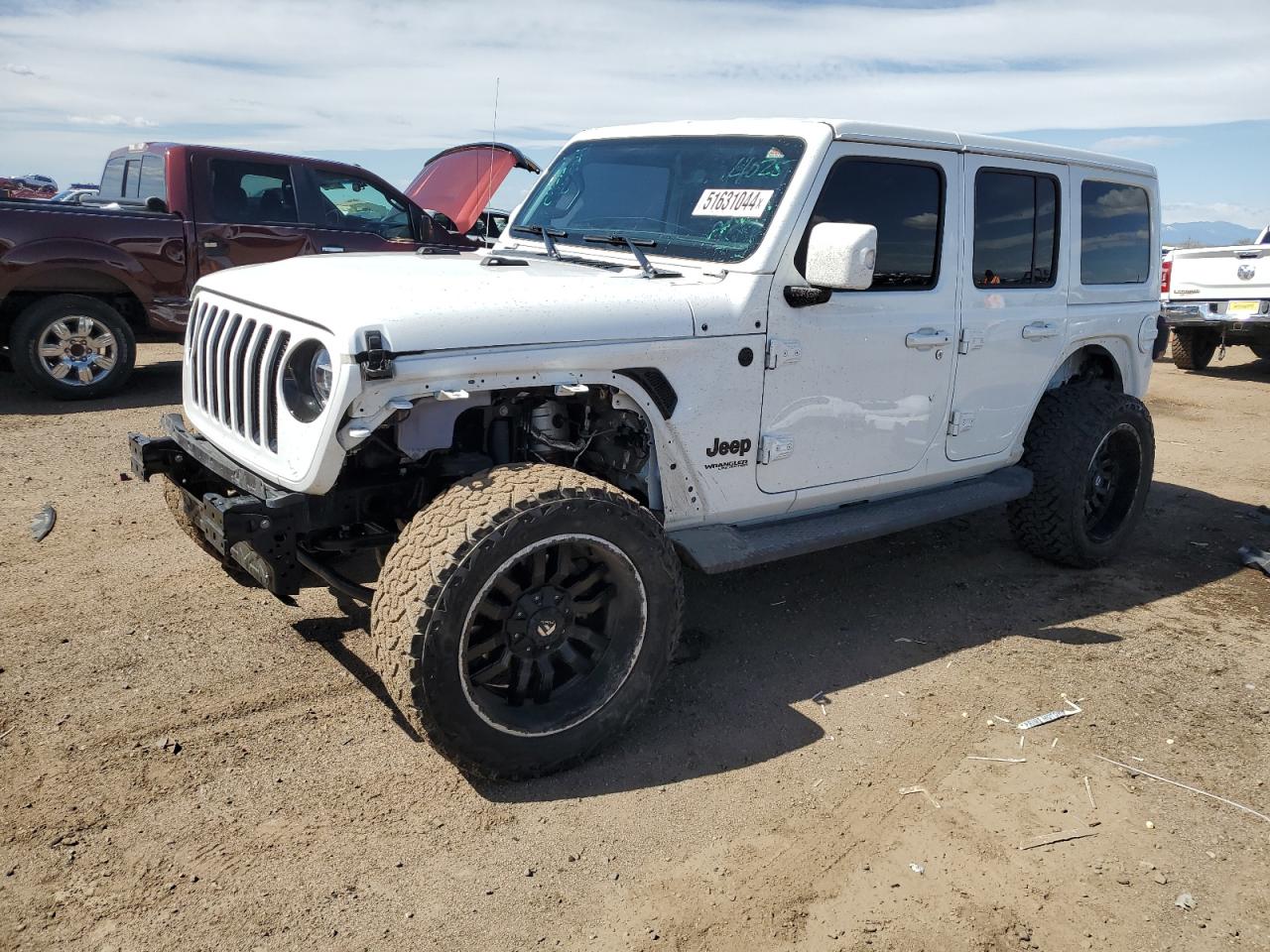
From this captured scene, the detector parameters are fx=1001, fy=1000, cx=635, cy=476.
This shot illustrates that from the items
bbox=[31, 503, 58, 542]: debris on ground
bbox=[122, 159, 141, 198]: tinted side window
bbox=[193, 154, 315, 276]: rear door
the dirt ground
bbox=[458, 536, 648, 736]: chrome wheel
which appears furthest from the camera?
bbox=[122, 159, 141, 198]: tinted side window

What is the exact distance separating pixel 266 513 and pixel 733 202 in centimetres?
209

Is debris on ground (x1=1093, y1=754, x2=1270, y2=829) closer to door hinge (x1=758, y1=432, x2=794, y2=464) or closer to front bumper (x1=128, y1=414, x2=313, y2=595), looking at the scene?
door hinge (x1=758, y1=432, x2=794, y2=464)

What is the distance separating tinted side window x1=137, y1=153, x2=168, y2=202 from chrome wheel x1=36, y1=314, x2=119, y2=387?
4.18 ft

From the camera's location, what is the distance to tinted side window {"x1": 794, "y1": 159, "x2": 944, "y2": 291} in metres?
3.94

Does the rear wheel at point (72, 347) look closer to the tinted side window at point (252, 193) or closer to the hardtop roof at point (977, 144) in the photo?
the tinted side window at point (252, 193)

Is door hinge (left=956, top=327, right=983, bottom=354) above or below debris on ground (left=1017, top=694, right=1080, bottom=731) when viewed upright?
above

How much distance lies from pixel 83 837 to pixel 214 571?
6.48 feet

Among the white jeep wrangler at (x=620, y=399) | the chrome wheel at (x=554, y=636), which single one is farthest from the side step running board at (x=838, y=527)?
the chrome wheel at (x=554, y=636)

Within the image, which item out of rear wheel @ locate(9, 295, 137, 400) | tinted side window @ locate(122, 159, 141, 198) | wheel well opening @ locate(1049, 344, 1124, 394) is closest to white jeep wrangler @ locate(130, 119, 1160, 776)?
wheel well opening @ locate(1049, 344, 1124, 394)

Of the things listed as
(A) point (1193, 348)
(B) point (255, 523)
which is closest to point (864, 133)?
(B) point (255, 523)

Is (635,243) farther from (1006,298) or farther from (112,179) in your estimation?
(112,179)

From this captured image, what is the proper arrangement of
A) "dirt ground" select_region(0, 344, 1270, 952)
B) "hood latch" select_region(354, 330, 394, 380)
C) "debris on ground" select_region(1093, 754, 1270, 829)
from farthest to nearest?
"debris on ground" select_region(1093, 754, 1270, 829) → "hood latch" select_region(354, 330, 394, 380) → "dirt ground" select_region(0, 344, 1270, 952)

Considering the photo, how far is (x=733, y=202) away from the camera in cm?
389

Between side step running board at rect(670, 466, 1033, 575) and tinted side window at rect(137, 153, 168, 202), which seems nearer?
side step running board at rect(670, 466, 1033, 575)
